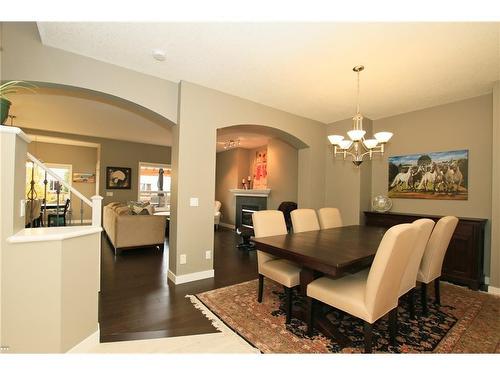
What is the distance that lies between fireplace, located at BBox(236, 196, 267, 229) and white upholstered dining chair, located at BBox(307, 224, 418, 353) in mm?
4755

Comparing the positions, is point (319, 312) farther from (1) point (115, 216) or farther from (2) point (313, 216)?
(1) point (115, 216)

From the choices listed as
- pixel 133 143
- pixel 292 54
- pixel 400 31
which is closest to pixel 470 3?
pixel 400 31

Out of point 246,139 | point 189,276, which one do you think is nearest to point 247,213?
point 246,139

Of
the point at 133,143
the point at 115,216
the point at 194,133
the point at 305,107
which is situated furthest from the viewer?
the point at 133,143

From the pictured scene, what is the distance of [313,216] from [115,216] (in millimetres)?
3821

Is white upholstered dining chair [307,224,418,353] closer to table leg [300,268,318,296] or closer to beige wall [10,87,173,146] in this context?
table leg [300,268,318,296]

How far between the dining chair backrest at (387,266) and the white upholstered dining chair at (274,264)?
74 cm

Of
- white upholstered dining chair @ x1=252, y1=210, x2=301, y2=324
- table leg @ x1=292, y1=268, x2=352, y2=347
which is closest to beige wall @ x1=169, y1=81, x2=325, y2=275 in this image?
white upholstered dining chair @ x1=252, y1=210, x2=301, y2=324

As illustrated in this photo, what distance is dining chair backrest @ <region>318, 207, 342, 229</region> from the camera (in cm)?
343

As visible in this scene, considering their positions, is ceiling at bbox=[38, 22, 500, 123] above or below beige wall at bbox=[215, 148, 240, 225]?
above

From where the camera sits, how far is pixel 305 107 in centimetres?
403

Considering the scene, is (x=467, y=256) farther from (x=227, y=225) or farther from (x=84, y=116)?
(x=84, y=116)

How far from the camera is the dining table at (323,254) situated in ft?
5.67

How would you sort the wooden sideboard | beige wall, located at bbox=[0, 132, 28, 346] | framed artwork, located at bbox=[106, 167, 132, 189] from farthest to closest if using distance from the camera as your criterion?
framed artwork, located at bbox=[106, 167, 132, 189] → the wooden sideboard → beige wall, located at bbox=[0, 132, 28, 346]
